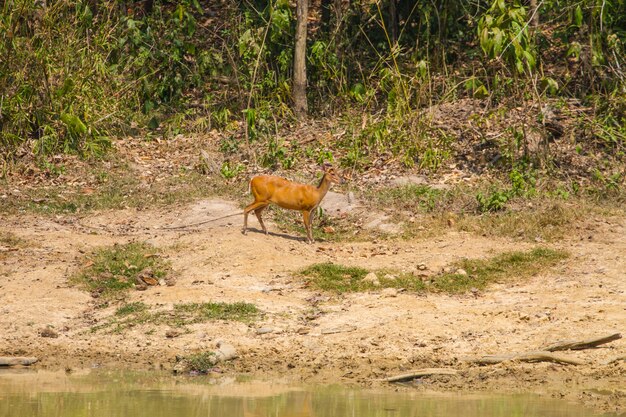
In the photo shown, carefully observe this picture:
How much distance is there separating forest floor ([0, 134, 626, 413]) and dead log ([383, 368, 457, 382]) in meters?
0.06

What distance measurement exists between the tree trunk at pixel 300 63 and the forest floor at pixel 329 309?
482cm

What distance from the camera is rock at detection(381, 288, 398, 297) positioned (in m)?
10.7

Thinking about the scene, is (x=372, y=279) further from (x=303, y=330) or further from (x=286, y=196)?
(x=286, y=196)

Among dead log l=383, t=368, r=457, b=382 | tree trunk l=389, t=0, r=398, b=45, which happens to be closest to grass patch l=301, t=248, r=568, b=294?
dead log l=383, t=368, r=457, b=382

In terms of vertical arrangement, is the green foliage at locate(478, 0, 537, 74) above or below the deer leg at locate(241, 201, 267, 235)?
above

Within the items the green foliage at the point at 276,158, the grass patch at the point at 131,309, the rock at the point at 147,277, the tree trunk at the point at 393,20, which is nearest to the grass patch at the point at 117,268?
the rock at the point at 147,277

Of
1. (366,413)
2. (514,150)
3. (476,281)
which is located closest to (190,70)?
(514,150)

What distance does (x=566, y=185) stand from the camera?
14828mm


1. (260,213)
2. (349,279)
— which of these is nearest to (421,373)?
(349,279)

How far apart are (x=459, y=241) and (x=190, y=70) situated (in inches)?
327

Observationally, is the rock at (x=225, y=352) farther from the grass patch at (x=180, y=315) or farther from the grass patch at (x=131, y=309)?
the grass patch at (x=131, y=309)

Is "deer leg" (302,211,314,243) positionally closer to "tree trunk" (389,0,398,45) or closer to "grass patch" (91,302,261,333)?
"grass patch" (91,302,261,333)

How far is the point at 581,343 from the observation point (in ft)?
29.0

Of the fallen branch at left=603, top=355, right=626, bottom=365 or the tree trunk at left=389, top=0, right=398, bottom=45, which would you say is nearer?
the fallen branch at left=603, top=355, right=626, bottom=365
